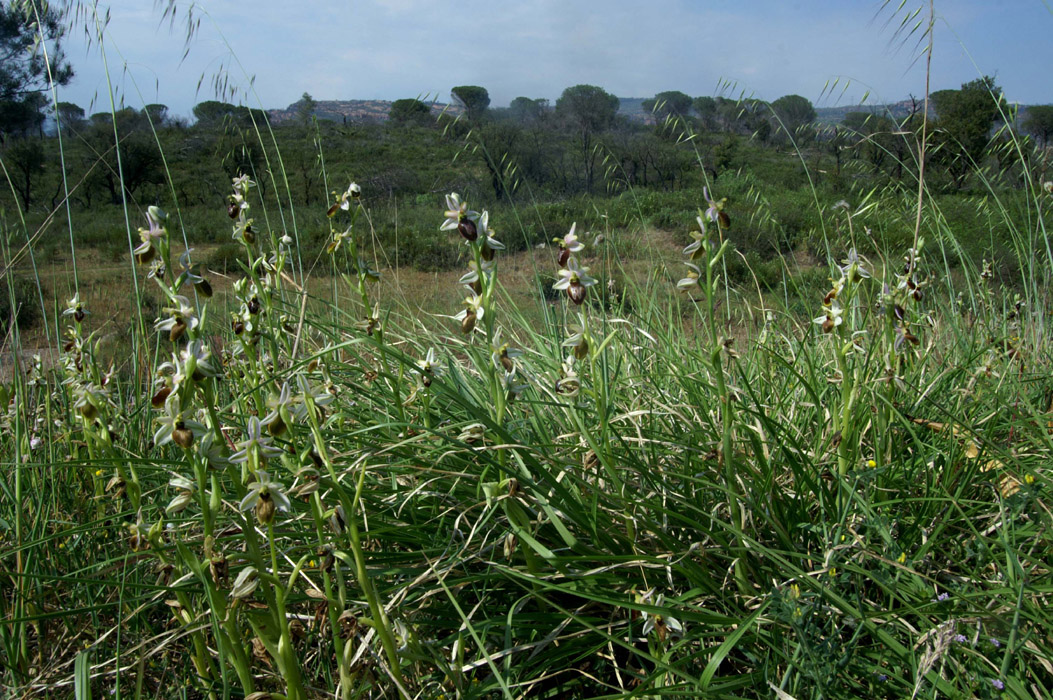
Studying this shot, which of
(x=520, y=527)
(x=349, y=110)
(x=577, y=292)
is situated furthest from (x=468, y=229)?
(x=349, y=110)

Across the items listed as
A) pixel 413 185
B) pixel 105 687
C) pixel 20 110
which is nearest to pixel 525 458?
pixel 105 687

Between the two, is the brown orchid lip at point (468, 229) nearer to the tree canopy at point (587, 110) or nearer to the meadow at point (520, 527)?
the meadow at point (520, 527)

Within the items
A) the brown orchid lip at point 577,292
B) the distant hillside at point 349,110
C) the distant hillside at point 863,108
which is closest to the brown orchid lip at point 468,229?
the brown orchid lip at point 577,292

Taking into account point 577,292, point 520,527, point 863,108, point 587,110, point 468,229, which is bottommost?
point 520,527

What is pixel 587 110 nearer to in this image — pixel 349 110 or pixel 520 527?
pixel 349 110

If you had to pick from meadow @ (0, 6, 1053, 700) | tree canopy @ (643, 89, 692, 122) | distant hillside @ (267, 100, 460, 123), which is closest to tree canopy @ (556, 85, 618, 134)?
distant hillside @ (267, 100, 460, 123)

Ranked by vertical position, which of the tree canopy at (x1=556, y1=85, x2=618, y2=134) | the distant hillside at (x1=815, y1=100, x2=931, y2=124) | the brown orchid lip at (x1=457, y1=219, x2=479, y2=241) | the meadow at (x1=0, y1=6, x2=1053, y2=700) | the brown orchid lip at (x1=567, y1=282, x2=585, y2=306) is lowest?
the meadow at (x1=0, y1=6, x2=1053, y2=700)

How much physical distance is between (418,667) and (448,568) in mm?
231

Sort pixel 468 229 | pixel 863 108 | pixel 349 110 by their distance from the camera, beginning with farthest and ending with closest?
1. pixel 349 110
2. pixel 863 108
3. pixel 468 229

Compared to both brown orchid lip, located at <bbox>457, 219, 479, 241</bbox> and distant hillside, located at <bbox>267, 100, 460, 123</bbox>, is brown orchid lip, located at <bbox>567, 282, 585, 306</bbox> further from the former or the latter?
distant hillside, located at <bbox>267, 100, 460, 123</bbox>

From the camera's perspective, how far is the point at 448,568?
4.58 ft

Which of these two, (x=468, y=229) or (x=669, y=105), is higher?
(x=669, y=105)

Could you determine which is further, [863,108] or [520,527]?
[863,108]

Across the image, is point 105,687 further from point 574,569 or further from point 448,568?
point 574,569
